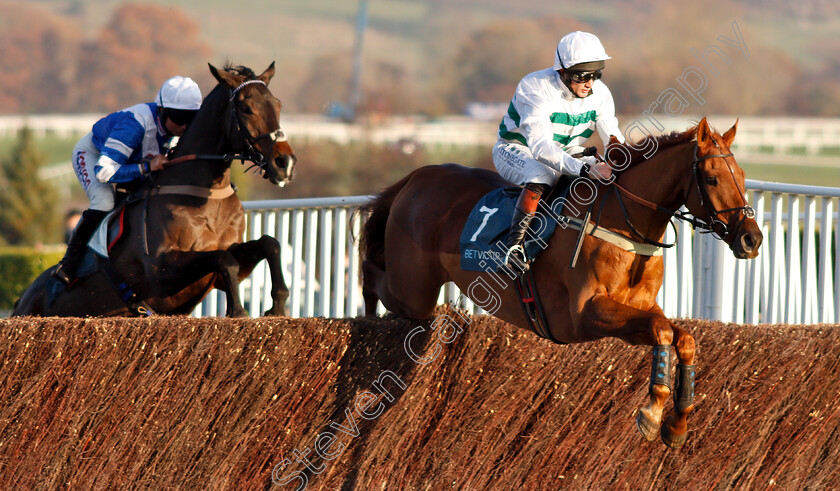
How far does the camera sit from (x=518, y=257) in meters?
4.51

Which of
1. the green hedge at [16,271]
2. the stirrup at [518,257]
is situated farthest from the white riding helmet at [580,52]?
the green hedge at [16,271]

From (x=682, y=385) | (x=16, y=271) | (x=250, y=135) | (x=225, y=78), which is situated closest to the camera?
(x=682, y=385)

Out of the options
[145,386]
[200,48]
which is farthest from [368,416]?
[200,48]

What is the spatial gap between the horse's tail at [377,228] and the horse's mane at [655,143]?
5.77 ft

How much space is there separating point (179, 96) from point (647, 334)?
10.9ft

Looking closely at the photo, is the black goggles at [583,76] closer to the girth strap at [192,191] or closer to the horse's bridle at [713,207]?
the horse's bridle at [713,207]

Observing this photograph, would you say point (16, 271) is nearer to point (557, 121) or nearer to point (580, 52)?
point (557, 121)

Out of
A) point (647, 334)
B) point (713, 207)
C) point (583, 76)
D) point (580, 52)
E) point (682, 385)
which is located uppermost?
point (580, 52)

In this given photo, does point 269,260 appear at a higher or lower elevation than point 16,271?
higher

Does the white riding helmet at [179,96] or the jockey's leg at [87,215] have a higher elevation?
the white riding helmet at [179,96]

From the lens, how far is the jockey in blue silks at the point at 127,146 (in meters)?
5.71

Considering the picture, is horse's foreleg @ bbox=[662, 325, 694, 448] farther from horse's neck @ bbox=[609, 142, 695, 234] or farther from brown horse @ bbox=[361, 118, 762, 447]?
horse's neck @ bbox=[609, 142, 695, 234]

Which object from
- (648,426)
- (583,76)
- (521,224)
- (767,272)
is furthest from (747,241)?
(767,272)

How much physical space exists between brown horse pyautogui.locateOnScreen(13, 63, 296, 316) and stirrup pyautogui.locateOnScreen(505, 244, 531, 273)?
1566 mm
